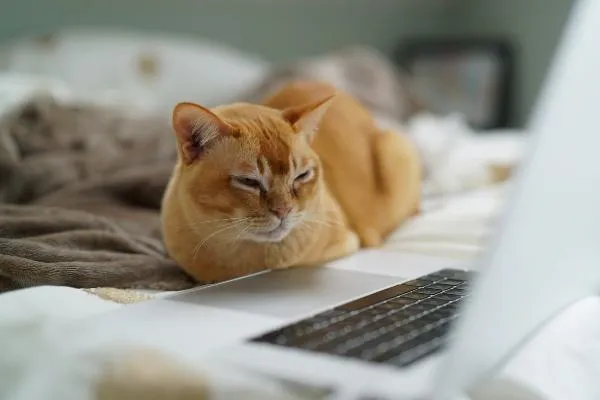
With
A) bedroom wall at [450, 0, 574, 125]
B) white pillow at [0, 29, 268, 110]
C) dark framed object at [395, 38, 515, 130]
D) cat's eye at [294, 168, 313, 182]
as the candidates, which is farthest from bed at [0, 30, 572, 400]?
bedroom wall at [450, 0, 574, 125]

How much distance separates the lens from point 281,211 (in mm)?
951

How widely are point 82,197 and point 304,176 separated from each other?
1.85ft

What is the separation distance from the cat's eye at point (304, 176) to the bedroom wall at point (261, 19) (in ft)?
5.07

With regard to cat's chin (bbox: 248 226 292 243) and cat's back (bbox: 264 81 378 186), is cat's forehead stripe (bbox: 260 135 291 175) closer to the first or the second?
cat's chin (bbox: 248 226 292 243)

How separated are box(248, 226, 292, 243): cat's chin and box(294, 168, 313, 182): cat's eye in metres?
0.07

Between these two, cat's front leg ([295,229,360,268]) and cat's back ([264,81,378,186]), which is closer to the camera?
cat's front leg ([295,229,360,268])

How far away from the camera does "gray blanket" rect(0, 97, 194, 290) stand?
99cm

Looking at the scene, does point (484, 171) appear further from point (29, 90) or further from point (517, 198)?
point (517, 198)

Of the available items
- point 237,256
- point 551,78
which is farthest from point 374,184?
point 551,78

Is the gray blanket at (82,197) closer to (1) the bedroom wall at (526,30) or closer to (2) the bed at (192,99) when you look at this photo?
(2) the bed at (192,99)

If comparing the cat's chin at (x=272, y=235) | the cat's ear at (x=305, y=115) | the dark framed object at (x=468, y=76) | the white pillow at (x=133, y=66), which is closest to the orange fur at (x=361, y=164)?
the cat's ear at (x=305, y=115)

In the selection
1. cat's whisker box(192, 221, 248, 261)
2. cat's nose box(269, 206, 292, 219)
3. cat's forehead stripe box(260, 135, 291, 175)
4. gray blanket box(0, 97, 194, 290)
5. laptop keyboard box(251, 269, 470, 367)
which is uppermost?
cat's forehead stripe box(260, 135, 291, 175)

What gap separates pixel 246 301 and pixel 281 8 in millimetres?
1998

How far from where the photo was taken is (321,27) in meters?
2.85
